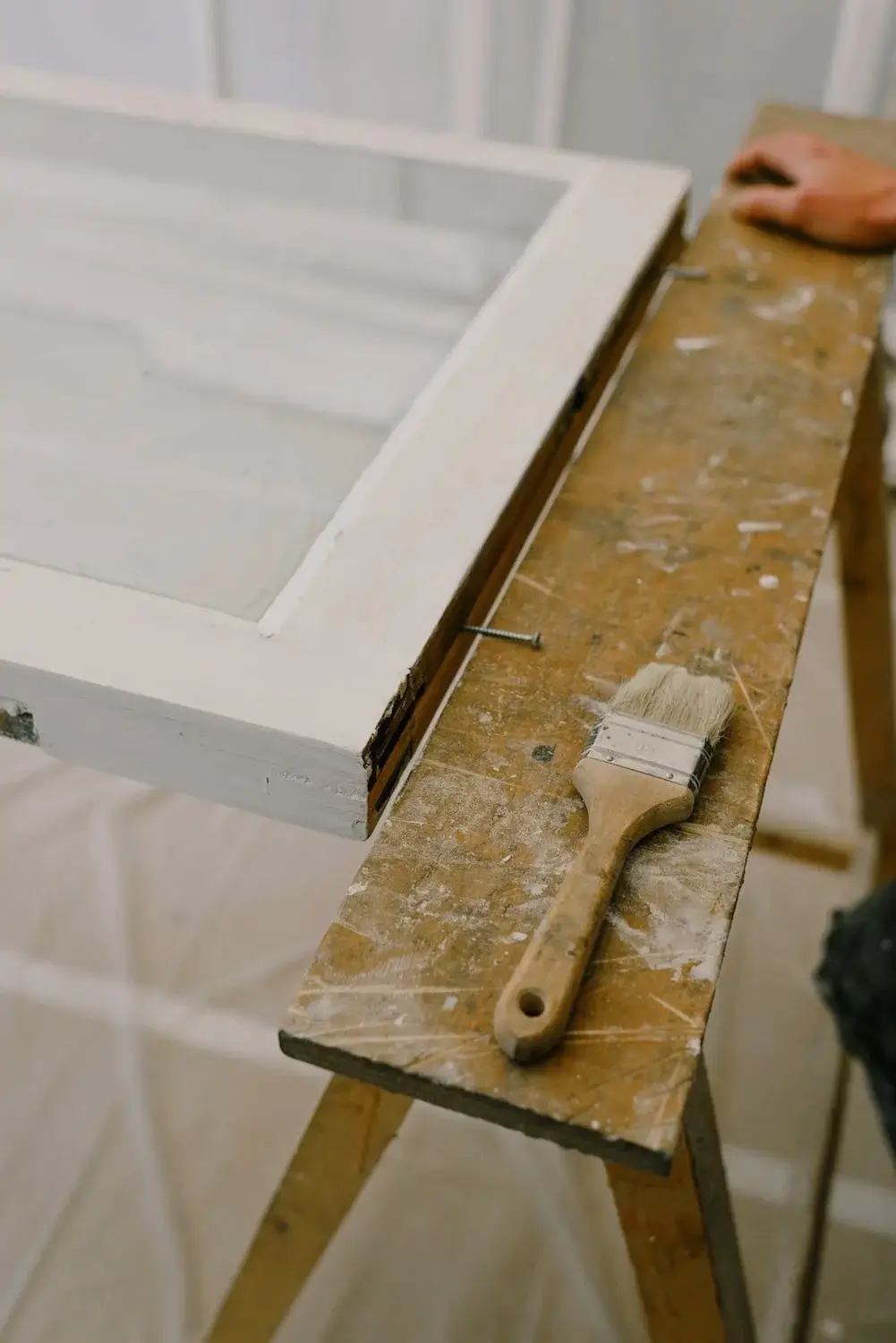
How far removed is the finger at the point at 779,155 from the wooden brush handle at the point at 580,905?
0.80 m

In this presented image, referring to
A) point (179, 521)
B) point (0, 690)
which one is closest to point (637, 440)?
point (179, 521)

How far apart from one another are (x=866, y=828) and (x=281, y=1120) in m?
0.78

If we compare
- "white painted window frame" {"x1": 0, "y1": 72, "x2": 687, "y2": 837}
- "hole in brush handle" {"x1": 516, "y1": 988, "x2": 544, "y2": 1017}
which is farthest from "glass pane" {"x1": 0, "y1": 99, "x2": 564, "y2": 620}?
"hole in brush handle" {"x1": 516, "y1": 988, "x2": 544, "y2": 1017}

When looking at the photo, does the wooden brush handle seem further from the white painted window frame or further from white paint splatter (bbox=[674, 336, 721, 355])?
white paint splatter (bbox=[674, 336, 721, 355])

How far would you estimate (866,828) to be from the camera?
1425 millimetres

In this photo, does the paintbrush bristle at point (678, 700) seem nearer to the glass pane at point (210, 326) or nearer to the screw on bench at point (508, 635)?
the screw on bench at point (508, 635)

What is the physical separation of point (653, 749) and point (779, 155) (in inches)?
32.1

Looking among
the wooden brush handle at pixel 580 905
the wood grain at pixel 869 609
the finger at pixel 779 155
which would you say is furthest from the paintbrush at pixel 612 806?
the finger at pixel 779 155

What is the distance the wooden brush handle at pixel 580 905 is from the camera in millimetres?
439

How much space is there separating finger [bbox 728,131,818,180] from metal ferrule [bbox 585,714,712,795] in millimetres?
760

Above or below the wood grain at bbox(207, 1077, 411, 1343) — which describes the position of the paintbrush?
above

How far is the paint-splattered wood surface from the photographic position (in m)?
0.45

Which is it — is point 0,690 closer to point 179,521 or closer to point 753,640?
point 179,521

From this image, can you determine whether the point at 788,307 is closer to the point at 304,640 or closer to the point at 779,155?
the point at 779,155
